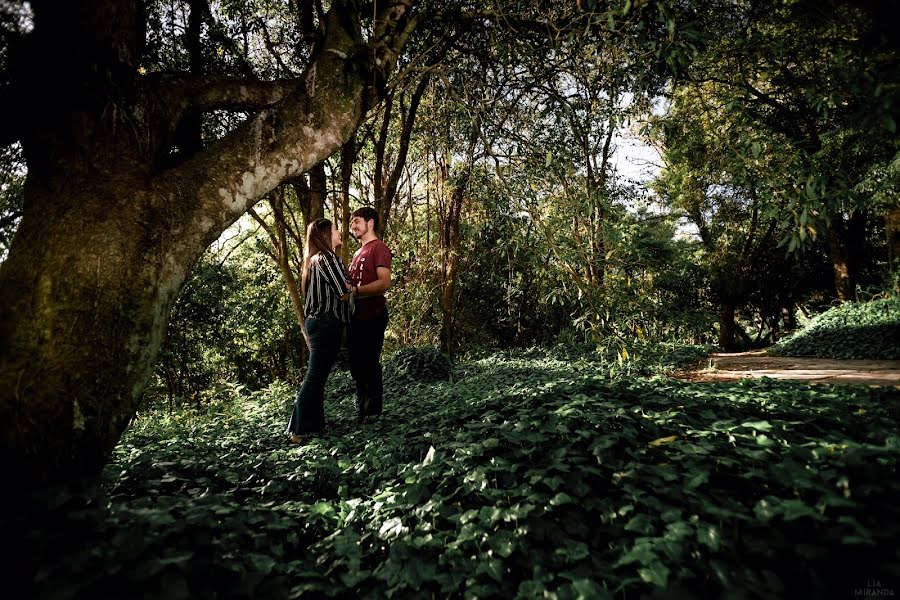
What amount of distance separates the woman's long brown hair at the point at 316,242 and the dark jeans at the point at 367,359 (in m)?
0.75

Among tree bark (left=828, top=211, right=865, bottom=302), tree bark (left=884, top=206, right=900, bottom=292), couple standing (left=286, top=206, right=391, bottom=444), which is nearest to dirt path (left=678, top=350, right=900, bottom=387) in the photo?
couple standing (left=286, top=206, right=391, bottom=444)

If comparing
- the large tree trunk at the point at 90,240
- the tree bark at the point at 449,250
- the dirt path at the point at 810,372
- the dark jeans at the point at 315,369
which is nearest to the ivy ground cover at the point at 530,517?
the large tree trunk at the point at 90,240

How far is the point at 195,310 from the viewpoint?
36.8 feet

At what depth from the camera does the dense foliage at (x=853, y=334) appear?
28.6ft

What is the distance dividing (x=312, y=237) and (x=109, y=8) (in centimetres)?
224

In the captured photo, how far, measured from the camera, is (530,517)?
1.90 meters

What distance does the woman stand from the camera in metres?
3.94

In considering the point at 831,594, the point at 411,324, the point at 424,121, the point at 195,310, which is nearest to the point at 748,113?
the point at 831,594

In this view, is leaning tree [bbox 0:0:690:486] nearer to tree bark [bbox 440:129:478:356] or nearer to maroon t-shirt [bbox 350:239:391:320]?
A: maroon t-shirt [bbox 350:239:391:320]

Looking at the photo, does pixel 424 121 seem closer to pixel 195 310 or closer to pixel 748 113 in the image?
pixel 748 113

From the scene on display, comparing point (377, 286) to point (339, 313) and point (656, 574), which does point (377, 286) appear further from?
point (656, 574)

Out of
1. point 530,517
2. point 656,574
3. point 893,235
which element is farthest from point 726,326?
point 656,574

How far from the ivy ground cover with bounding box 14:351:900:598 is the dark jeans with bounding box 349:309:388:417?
1.40 meters

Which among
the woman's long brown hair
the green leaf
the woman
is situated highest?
the woman's long brown hair
